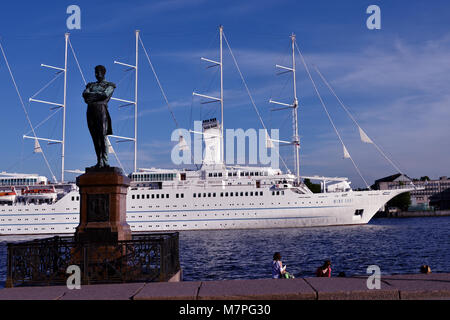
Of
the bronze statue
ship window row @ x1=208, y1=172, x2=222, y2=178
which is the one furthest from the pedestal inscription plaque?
ship window row @ x1=208, y1=172, x2=222, y2=178

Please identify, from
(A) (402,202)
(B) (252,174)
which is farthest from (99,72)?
(A) (402,202)

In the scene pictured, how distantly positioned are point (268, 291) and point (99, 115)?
286 inches

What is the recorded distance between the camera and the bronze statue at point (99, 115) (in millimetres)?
11180

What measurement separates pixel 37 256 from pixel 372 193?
52.0 metres

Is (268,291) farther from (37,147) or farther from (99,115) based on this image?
(37,147)

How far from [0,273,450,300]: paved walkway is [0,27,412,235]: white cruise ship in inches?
1814

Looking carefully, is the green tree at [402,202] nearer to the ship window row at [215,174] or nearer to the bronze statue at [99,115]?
the ship window row at [215,174]

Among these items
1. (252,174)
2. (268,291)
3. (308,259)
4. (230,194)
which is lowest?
(308,259)

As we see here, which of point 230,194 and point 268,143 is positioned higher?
point 268,143

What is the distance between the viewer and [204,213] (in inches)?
2080

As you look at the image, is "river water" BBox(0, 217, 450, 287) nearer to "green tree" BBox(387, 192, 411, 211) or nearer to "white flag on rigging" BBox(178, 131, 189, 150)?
"white flag on rigging" BBox(178, 131, 189, 150)

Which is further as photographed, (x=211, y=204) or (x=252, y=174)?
(x=252, y=174)

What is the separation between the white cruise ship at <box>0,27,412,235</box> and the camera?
52344 mm

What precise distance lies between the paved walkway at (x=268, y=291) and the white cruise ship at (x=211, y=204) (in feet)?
151
